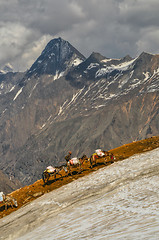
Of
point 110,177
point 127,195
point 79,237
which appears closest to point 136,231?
point 79,237

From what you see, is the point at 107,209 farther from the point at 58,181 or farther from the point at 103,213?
the point at 58,181

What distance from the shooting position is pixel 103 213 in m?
11.5

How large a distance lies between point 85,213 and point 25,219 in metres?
4.79

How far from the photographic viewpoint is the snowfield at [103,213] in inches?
342

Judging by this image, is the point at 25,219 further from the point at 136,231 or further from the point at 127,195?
the point at 136,231

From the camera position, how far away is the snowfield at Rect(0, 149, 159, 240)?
28.5 ft

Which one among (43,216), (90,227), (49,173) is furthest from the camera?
(49,173)

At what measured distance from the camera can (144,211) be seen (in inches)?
398

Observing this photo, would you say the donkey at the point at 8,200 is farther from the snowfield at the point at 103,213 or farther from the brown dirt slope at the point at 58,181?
the snowfield at the point at 103,213

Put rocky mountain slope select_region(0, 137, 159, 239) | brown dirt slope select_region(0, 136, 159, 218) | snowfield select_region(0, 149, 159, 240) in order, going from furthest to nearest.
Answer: brown dirt slope select_region(0, 136, 159, 218)
rocky mountain slope select_region(0, 137, 159, 239)
snowfield select_region(0, 149, 159, 240)

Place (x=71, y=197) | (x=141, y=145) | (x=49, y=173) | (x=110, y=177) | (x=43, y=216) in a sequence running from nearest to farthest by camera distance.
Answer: (x=43, y=216) < (x=71, y=197) < (x=110, y=177) < (x=49, y=173) < (x=141, y=145)

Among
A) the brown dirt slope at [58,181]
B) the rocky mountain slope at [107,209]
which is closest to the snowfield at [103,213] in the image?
the rocky mountain slope at [107,209]

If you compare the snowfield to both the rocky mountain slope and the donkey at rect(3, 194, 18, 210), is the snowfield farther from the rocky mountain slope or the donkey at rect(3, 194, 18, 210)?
the donkey at rect(3, 194, 18, 210)

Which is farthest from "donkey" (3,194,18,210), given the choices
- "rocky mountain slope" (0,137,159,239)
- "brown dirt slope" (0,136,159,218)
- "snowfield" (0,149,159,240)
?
"snowfield" (0,149,159,240)
